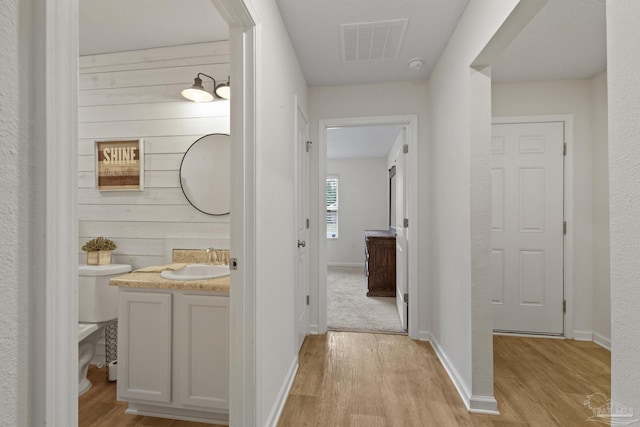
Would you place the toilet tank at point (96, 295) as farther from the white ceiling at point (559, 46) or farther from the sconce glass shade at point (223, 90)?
the white ceiling at point (559, 46)

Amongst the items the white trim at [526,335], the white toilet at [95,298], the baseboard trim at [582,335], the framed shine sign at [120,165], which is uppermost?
the framed shine sign at [120,165]

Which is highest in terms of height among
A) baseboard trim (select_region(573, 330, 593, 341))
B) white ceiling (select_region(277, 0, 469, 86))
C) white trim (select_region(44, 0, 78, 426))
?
white ceiling (select_region(277, 0, 469, 86))

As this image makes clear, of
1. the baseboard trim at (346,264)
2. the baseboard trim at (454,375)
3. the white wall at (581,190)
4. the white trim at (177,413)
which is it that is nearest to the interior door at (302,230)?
the white trim at (177,413)

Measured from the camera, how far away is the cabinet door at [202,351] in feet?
Answer: 5.31

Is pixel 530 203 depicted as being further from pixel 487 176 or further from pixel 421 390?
pixel 421 390

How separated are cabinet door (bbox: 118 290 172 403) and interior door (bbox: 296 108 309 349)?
97cm

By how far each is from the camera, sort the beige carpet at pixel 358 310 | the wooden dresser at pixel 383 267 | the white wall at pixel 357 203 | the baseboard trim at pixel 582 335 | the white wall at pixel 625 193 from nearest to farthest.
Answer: the white wall at pixel 625 193 < the baseboard trim at pixel 582 335 < the beige carpet at pixel 358 310 < the wooden dresser at pixel 383 267 < the white wall at pixel 357 203

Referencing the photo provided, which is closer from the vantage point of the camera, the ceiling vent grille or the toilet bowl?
the toilet bowl

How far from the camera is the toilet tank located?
2.05 m

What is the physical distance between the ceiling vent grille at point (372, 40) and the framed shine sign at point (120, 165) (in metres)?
1.69

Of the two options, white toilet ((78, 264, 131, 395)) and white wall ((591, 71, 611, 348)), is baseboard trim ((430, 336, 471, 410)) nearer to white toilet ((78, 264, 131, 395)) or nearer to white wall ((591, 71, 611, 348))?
white wall ((591, 71, 611, 348))

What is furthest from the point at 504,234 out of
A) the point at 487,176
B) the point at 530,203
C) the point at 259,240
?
the point at 259,240

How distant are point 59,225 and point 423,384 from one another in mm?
2245

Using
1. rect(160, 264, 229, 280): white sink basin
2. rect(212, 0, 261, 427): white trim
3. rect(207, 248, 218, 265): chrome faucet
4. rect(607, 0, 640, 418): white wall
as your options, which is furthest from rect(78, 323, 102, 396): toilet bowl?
rect(607, 0, 640, 418): white wall
